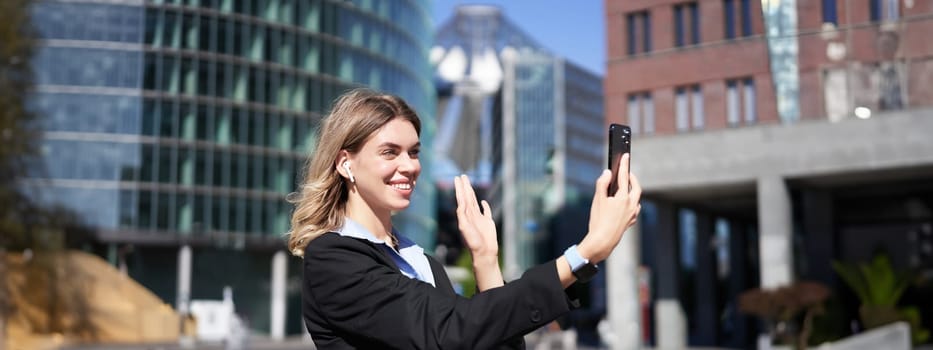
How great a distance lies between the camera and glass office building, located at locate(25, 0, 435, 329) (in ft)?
239

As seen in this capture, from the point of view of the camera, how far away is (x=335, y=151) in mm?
2898

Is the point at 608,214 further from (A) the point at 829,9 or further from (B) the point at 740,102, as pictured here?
(B) the point at 740,102

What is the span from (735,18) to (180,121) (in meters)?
44.6

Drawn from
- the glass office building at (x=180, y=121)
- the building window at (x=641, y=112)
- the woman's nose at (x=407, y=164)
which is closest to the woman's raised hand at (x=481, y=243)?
the woman's nose at (x=407, y=164)

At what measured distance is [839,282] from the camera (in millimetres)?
46500

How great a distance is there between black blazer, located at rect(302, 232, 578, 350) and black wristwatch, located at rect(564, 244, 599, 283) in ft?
0.13

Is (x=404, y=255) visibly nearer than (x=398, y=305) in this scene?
No

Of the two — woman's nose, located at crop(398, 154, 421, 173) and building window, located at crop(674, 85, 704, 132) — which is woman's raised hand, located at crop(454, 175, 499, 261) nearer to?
woman's nose, located at crop(398, 154, 421, 173)

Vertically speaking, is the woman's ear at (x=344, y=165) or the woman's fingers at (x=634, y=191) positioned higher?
the woman's ear at (x=344, y=165)

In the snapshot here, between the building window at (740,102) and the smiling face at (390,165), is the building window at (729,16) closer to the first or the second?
the building window at (740,102)

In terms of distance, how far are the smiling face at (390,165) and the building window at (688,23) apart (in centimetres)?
4222

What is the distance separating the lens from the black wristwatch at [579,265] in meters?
2.36

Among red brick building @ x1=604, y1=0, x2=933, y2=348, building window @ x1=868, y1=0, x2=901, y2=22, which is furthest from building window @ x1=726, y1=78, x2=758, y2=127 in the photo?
building window @ x1=868, y1=0, x2=901, y2=22

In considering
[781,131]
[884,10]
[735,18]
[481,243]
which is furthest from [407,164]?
[735,18]
